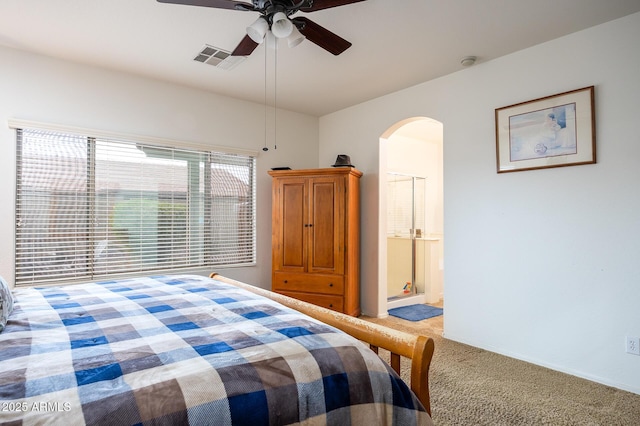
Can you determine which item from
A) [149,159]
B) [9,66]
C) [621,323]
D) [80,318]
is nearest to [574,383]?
[621,323]

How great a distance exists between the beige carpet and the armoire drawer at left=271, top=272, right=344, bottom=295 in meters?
1.21

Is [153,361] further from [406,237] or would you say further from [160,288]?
[406,237]

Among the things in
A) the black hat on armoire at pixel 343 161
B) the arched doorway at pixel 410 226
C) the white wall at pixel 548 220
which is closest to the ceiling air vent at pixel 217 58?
the black hat on armoire at pixel 343 161

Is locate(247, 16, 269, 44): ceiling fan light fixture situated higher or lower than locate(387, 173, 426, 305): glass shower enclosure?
higher

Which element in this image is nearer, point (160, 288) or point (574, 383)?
point (160, 288)

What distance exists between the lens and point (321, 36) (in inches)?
81.9

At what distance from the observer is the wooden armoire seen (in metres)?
3.84

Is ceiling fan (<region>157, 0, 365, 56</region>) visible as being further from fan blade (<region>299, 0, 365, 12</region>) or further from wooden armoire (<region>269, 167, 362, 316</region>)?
wooden armoire (<region>269, 167, 362, 316</region>)

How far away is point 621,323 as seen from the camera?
2389 mm

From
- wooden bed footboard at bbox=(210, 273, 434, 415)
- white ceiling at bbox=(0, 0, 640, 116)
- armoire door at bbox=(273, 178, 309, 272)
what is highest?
white ceiling at bbox=(0, 0, 640, 116)

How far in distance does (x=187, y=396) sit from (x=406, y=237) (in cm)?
458

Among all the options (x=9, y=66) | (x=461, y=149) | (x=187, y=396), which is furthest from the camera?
(x=461, y=149)

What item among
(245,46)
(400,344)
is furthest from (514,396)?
(245,46)

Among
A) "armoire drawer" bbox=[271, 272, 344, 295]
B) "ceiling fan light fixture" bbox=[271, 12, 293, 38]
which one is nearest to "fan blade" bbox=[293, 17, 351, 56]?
"ceiling fan light fixture" bbox=[271, 12, 293, 38]
